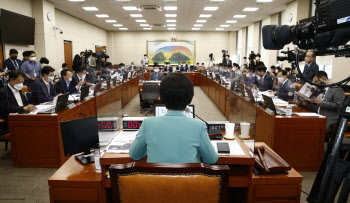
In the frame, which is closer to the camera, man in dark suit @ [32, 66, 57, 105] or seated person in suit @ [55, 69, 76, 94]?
man in dark suit @ [32, 66, 57, 105]

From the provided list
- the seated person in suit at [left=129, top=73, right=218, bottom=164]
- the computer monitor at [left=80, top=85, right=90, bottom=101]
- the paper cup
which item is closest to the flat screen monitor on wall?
the computer monitor at [left=80, top=85, right=90, bottom=101]

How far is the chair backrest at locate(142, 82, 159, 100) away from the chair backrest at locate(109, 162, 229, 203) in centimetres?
469

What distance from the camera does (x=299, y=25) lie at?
1653 millimetres

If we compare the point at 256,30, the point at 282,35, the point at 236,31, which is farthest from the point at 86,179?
the point at 236,31

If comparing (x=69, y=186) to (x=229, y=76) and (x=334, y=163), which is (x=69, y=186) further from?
(x=229, y=76)

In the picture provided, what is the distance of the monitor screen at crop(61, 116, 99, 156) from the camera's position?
6.18ft

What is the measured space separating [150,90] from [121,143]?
389 cm

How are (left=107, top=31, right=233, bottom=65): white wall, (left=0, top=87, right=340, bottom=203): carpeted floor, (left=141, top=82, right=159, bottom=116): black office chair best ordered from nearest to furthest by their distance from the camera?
(left=0, top=87, right=340, bottom=203): carpeted floor → (left=141, top=82, right=159, bottom=116): black office chair → (left=107, top=31, right=233, bottom=65): white wall

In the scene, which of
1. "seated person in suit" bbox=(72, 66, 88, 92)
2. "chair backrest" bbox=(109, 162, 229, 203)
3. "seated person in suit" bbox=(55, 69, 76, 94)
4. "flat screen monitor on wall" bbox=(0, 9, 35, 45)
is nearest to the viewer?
"chair backrest" bbox=(109, 162, 229, 203)

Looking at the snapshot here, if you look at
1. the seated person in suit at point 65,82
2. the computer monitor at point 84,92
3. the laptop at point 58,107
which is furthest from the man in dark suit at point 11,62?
the laptop at point 58,107

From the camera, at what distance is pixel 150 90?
5.62 m

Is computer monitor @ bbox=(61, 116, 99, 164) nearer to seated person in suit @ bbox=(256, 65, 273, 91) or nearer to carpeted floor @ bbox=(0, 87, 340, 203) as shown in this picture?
carpeted floor @ bbox=(0, 87, 340, 203)

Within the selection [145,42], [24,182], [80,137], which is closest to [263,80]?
[80,137]

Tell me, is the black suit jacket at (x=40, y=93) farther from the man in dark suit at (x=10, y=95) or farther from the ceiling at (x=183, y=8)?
the ceiling at (x=183, y=8)
